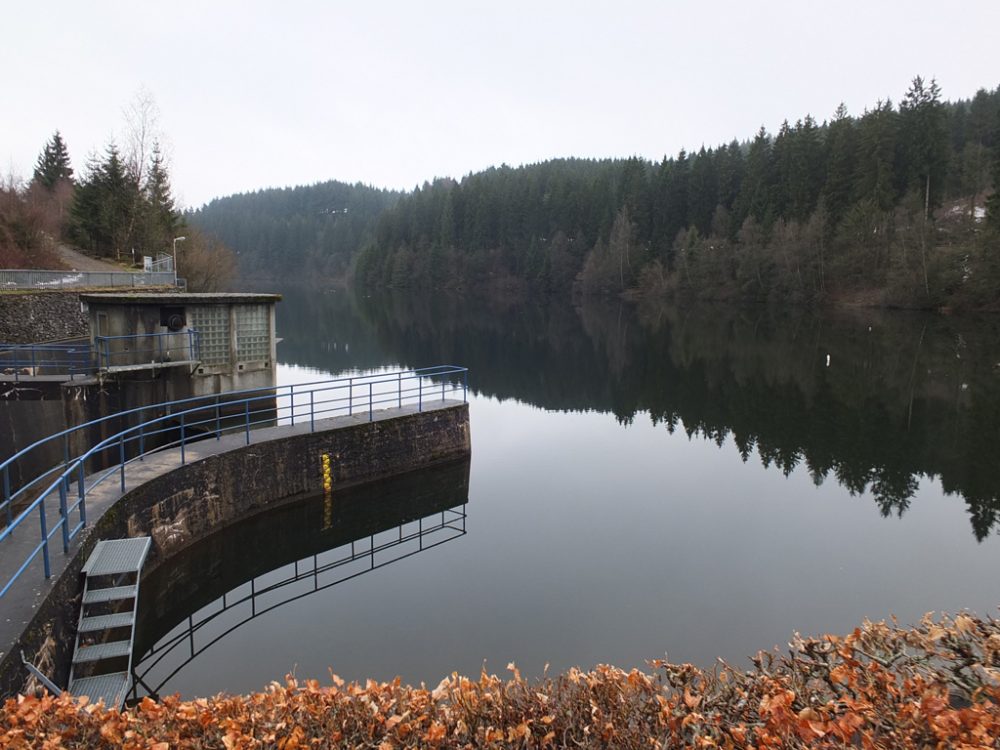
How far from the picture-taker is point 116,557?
867cm

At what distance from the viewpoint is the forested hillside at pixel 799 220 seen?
183 feet

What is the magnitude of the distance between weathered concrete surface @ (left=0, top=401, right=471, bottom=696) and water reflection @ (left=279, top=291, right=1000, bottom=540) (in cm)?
970

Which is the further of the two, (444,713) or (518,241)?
(518,241)

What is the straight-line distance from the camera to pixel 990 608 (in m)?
10.6

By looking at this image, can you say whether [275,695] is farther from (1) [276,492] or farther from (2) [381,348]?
(2) [381,348]

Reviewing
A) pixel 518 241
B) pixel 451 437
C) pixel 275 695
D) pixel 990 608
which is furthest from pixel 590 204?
pixel 275 695

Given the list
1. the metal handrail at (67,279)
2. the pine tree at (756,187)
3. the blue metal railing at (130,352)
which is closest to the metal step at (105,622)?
the blue metal railing at (130,352)

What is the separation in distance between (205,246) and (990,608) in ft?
182

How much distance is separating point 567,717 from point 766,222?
241 feet

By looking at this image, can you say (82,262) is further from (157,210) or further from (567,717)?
(567,717)

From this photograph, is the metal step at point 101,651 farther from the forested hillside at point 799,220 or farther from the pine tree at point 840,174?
the pine tree at point 840,174

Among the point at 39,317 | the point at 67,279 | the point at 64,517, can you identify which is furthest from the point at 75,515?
the point at 67,279

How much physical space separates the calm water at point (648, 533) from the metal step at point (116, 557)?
1451 millimetres

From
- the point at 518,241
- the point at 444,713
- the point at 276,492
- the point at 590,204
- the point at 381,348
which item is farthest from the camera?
the point at 518,241
